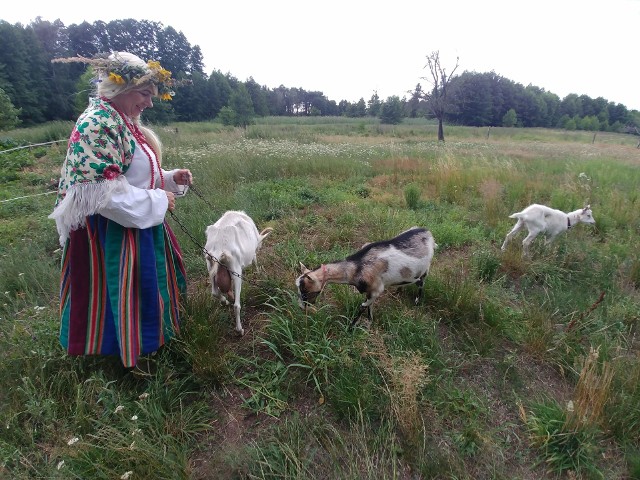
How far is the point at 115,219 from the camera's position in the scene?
6.22ft

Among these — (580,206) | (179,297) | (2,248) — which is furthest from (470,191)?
(2,248)

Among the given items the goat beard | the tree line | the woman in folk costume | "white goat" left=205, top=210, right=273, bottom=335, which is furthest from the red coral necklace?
the tree line

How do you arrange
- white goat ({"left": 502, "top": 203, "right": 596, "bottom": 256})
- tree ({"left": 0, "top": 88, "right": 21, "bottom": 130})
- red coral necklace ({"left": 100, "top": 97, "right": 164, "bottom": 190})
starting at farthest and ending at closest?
tree ({"left": 0, "top": 88, "right": 21, "bottom": 130}), white goat ({"left": 502, "top": 203, "right": 596, "bottom": 256}), red coral necklace ({"left": 100, "top": 97, "right": 164, "bottom": 190})

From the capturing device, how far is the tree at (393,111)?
4422cm

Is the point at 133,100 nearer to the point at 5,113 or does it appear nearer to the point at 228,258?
the point at 228,258

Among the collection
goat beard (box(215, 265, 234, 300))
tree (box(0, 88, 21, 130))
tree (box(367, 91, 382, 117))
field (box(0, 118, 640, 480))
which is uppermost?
tree (box(367, 91, 382, 117))

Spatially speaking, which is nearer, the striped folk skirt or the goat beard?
the striped folk skirt

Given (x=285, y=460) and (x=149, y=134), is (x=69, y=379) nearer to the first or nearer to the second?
(x=285, y=460)

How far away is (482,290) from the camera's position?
3.35m

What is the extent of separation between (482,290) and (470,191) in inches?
177

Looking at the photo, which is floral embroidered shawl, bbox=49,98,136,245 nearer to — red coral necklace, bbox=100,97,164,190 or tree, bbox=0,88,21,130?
red coral necklace, bbox=100,97,164,190

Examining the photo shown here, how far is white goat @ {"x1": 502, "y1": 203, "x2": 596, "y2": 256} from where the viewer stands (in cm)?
471

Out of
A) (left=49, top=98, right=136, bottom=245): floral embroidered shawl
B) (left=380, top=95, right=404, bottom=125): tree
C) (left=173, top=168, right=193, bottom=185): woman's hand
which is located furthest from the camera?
(left=380, top=95, right=404, bottom=125): tree

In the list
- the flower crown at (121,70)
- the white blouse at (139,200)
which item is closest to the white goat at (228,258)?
the white blouse at (139,200)
